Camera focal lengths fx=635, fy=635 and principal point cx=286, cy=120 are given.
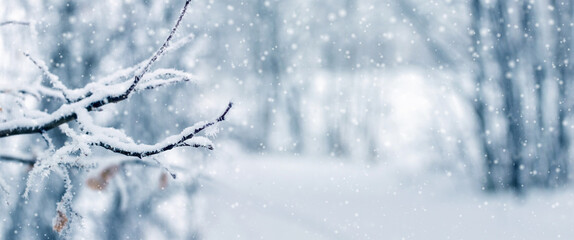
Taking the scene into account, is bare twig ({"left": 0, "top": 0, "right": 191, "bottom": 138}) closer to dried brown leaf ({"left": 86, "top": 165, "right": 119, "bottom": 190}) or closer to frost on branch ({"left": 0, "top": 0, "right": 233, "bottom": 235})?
frost on branch ({"left": 0, "top": 0, "right": 233, "bottom": 235})

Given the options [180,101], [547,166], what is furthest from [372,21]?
[180,101]

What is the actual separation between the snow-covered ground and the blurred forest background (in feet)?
0.93

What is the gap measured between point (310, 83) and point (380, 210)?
23.8 feet

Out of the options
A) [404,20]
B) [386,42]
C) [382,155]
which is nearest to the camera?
[404,20]

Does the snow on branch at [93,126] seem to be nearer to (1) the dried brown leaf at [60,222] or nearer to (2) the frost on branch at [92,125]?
(2) the frost on branch at [92,125]

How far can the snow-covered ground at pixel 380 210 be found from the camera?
7703 mm

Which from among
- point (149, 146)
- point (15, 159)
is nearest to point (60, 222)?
point (15, 159)

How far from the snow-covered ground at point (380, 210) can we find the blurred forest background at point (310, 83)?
28 centimetres

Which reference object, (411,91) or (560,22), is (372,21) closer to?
(411,91)

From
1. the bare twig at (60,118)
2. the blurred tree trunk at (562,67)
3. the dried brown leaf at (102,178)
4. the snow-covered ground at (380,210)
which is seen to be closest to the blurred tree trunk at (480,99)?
the snow-covered ground at (380,210)

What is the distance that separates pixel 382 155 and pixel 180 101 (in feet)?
27.9

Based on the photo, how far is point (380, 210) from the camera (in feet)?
31.7

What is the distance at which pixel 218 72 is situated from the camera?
11.3m

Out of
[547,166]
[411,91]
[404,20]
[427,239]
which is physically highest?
[404,20]
